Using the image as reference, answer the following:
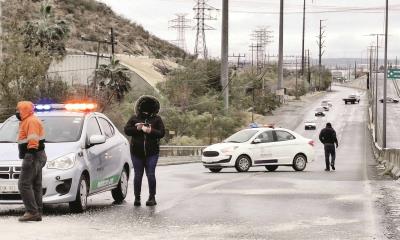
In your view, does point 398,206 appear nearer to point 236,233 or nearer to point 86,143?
point 236,233

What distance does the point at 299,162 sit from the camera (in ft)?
86.1

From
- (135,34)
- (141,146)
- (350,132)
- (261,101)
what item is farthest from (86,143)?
(135,34)

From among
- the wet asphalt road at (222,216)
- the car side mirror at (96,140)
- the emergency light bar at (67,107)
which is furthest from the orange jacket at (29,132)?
the emergency light bar at (67,107)

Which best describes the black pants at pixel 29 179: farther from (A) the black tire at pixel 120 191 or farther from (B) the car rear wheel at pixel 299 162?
(B) the car rear wheel at pixel 299 162

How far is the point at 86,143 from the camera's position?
11359mm

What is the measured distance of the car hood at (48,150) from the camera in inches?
414

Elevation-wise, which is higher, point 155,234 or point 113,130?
point 113,130

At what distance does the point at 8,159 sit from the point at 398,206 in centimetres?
617

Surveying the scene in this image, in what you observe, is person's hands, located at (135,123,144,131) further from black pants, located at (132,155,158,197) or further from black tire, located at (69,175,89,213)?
black tire, located at (69,175,89,213)

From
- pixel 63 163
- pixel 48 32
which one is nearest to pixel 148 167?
pixel 63 163

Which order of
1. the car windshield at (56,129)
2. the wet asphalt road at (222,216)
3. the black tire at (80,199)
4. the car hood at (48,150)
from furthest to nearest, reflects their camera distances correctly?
the car windshield at (56,129) < the black tire at (80,199) < the car hood at (48,150) < the wet asphalt road at (222,216)

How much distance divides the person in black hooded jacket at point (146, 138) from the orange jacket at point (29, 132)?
1930 millimetres

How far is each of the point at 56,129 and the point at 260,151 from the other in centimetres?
1464

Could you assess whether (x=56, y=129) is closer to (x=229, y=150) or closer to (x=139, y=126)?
(x=139, y=126)
